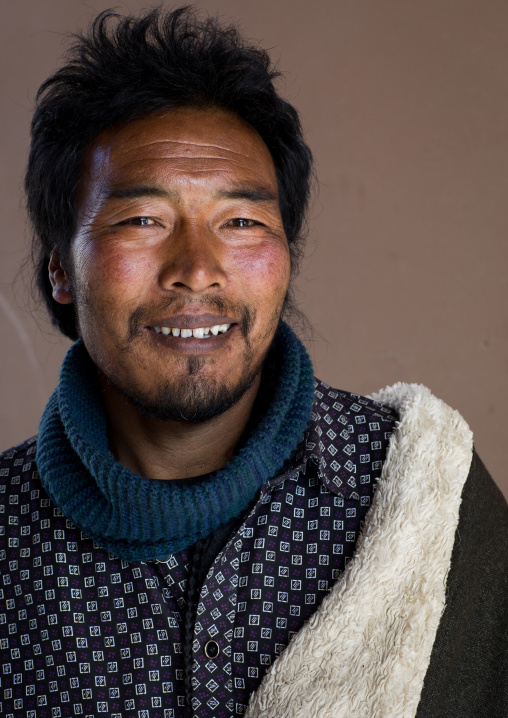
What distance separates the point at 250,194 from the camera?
127 cm

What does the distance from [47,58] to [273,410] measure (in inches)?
54.5

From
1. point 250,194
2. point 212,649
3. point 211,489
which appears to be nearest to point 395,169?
point 250,194

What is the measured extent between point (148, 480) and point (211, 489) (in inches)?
3.7

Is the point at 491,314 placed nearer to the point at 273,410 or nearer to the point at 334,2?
the point at 334,2

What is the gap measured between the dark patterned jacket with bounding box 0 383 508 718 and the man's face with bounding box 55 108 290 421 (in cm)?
21

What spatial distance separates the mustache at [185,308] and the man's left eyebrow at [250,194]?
0.16m

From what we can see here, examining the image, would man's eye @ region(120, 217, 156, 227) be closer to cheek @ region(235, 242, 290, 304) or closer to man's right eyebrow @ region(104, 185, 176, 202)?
man's right eyebrow @ region(104, 185, 176, 202)

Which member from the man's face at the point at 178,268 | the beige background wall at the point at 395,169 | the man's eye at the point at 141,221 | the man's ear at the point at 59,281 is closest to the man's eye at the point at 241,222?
the man's face at the point at 178,268

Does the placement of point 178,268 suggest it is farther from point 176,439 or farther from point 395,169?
point 395,169

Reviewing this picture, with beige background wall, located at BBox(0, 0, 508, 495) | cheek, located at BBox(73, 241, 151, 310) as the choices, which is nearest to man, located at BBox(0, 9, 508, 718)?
cheek, located at BBox(73, 241, 151, 310)

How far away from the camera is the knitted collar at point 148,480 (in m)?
1.22

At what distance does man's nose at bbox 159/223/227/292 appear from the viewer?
45.8 inches

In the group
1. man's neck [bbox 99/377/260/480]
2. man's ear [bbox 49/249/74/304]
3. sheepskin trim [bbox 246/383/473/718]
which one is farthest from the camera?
man's ear [bbox 49/249/74/304]

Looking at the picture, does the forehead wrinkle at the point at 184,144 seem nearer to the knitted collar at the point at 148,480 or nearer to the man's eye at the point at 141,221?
the man's eye at the point at 141,221
